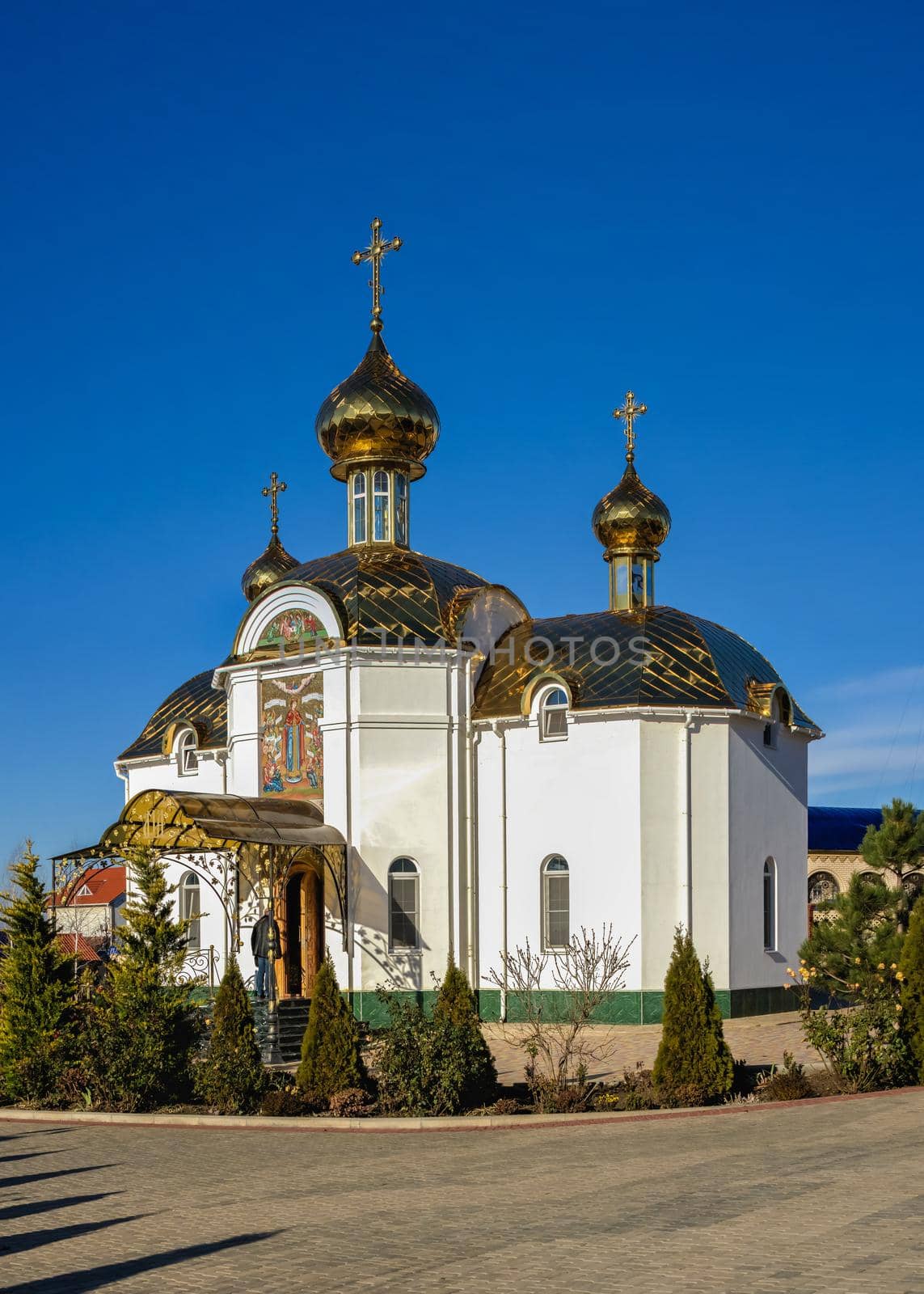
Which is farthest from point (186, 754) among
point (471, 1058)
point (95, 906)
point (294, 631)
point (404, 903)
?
point (95, 906)

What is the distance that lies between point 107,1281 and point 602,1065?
10.1 metres

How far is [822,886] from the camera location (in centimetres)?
4222

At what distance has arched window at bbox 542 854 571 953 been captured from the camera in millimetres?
21938

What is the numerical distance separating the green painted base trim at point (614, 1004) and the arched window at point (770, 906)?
0.70 meters

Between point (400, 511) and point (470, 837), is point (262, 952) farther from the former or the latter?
point (400, 511)

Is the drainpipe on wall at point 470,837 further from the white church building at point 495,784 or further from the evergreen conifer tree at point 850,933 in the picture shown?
the evergreen conifer tree at point 850,933

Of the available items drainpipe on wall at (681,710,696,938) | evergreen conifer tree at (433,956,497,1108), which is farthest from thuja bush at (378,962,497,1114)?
drainpipe on wall at (681,710,696,938)

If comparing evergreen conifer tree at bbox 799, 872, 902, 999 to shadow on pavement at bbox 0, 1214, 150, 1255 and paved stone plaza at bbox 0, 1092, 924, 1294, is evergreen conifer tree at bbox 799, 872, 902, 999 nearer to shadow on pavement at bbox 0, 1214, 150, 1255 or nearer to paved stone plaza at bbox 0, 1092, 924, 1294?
paved stone plaza at bbox 0, 1092, 924, 1294

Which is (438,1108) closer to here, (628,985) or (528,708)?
(628,985)

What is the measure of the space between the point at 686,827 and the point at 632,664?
2.55 metres

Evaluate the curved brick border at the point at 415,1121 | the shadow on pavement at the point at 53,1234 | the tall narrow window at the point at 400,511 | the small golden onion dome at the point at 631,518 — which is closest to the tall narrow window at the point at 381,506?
the tall narrow window at the point at 400,511

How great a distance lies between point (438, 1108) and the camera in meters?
13.2

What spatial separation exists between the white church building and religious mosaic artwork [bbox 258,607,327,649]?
0.04m

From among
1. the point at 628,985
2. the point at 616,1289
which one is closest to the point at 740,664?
the point at 628,985
